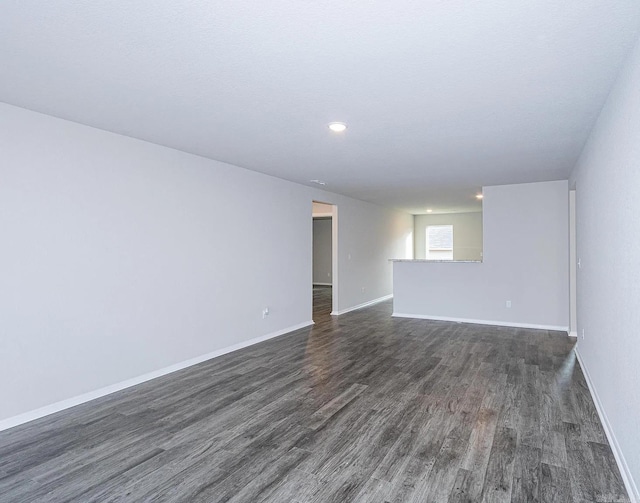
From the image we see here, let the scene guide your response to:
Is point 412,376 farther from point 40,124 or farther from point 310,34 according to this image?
point 40,124

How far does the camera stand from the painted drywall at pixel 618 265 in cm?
202

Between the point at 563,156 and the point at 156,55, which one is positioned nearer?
the point at 156,55

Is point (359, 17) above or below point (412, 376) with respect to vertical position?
above

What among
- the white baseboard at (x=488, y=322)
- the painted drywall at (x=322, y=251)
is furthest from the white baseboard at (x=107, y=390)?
the painted drywall at (x=322, y=251)

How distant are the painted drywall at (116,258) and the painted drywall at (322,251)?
723 cm

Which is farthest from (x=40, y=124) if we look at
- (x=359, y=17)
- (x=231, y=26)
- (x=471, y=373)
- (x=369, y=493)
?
(x=471, y=373)

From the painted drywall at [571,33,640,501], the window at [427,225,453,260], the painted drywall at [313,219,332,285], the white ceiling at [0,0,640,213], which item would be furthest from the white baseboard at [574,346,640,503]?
the painted drywall at [313,219,332,285]

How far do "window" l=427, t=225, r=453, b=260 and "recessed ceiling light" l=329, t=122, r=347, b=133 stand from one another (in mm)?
9544

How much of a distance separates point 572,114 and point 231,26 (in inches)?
103

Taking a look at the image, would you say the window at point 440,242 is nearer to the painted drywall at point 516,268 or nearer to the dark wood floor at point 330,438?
the painted drywall at point 516,268

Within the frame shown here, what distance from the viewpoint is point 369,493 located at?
83.3 inches

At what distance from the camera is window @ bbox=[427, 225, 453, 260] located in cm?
1238

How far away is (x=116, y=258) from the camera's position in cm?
369

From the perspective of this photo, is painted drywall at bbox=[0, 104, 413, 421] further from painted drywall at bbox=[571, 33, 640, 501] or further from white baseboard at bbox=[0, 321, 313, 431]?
painted drywall at bbox=[571, 33, 640, 501]
